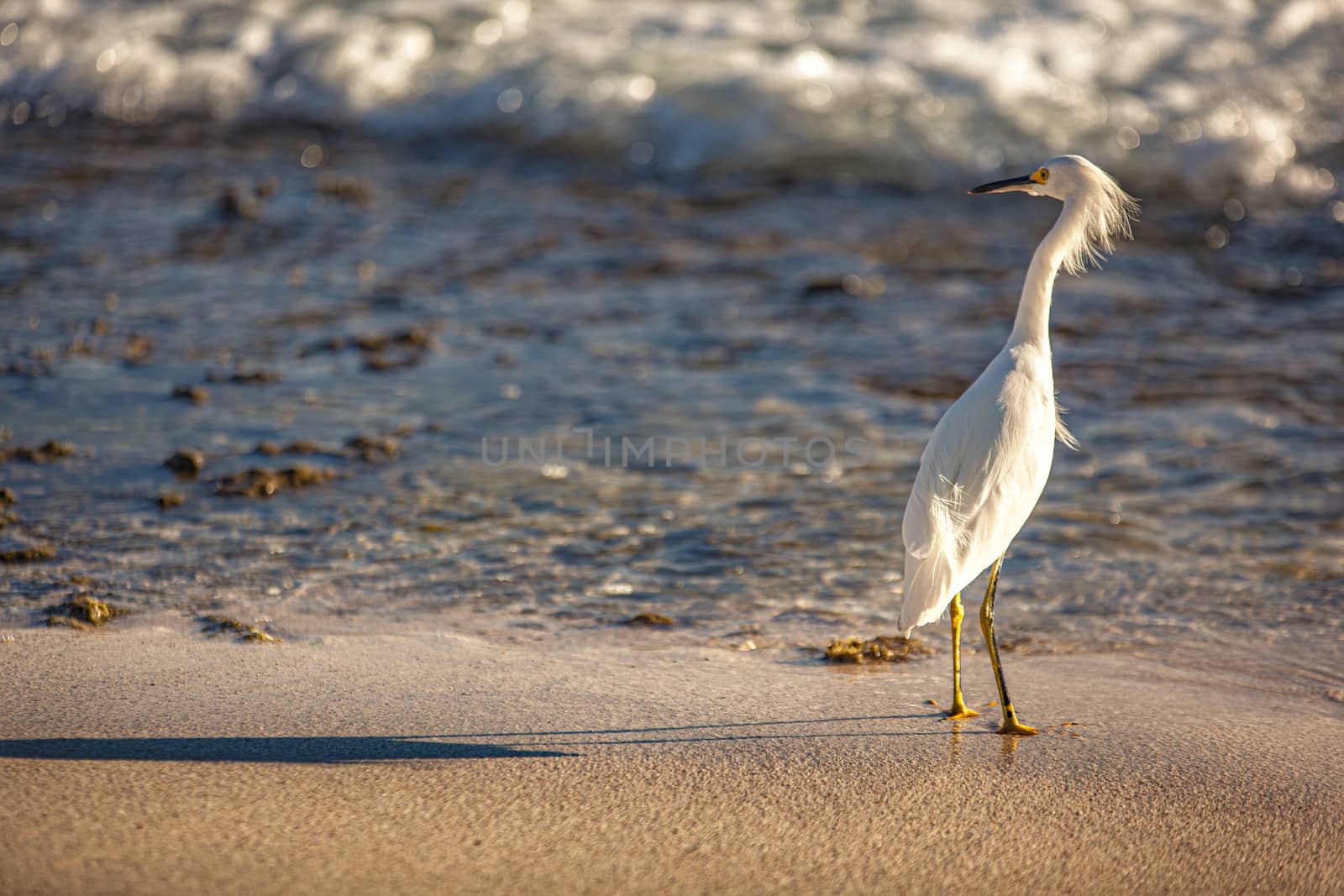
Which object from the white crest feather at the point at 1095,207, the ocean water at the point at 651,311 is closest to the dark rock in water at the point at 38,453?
the ocean water at the point at 651,311

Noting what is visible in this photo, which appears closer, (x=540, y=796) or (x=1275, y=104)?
(x=540, y=796)

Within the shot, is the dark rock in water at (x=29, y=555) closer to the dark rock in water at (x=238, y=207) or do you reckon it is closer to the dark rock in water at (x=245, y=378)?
the dark rock in water at (x=245, y=378)

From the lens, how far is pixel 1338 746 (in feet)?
8.97

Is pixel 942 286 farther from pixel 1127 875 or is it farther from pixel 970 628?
pixel 1127 875

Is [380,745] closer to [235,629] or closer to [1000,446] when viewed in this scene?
[235,629]

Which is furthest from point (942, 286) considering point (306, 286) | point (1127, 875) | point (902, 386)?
point (1127, 875)

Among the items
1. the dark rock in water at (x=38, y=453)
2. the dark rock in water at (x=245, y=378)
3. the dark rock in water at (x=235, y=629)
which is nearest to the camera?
the dark rock in water at (x=235, y=629)

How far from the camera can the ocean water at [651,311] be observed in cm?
363

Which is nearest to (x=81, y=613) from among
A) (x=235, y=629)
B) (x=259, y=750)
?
(x=235, y=629)

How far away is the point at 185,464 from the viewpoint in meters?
4.13

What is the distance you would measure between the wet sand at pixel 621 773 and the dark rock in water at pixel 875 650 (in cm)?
6

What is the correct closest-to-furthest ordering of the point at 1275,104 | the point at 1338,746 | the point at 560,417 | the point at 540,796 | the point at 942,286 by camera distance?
the point at 540,796
the point at 1338,746
the point at 560,417
the point at 942,286
the point at 1275,104

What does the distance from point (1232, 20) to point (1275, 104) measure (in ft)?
4.87

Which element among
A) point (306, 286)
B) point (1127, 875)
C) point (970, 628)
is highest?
point (306, 286)
